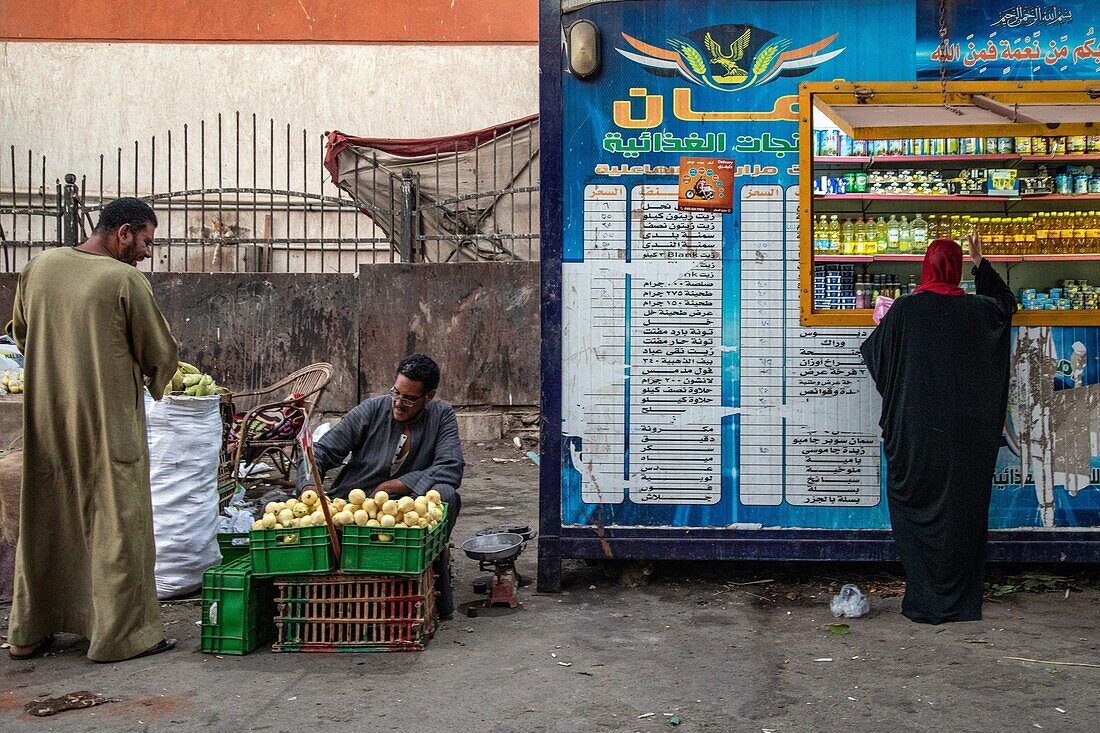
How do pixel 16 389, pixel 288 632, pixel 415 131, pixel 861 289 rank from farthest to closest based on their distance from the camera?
pixel 415 131, pixel 16 389, pixel 861 289, pixel 288 632

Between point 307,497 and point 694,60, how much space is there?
2.78 m

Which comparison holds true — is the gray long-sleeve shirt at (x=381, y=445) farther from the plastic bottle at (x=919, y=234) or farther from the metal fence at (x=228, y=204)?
the metal fence at (x=228, y=204)

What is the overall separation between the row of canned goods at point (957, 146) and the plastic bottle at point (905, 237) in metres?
0.41

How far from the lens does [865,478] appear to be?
5191 millimetres

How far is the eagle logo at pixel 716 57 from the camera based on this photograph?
5141mm

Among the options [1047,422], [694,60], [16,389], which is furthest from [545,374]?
[16,389]

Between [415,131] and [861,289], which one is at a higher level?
[415,131]

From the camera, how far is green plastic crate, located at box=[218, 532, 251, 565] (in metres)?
4.79

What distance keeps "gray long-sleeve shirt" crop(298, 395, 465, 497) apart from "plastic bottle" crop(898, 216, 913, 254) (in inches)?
104

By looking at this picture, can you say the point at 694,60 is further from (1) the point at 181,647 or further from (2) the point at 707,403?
(1) the point at 181,647

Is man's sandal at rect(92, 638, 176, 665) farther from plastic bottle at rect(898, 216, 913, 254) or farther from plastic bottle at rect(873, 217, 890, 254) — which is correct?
plastic bottle at rect(898, 216, 913, 254)

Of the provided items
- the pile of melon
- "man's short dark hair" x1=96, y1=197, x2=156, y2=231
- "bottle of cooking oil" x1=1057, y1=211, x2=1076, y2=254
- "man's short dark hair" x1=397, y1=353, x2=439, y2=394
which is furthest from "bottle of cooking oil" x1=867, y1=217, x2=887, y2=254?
"man's short dark hair" x1=96, y1=197, x2=156, y2=231

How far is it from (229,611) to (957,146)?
433cm

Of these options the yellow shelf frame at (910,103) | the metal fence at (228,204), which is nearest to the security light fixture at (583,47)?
the yellow shelf frame at (910,103)
